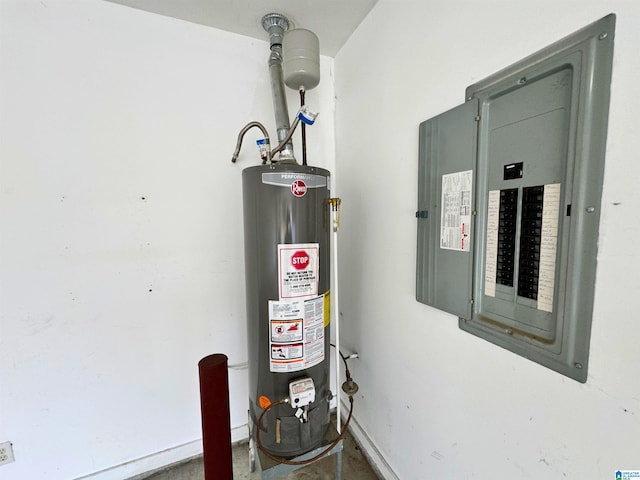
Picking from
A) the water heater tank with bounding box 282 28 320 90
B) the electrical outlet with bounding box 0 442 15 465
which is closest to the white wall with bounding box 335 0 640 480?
the water heater tank with bounding box 282 28 320 90

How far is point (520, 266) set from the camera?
0.69 meters

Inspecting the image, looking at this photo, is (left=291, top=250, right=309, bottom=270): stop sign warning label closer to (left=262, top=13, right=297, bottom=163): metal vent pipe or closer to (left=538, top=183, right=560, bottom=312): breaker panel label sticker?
(left=262, top=13, right=297, bottom=163): metal vent pipe

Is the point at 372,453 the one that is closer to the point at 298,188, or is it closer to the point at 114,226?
the point at 298,188

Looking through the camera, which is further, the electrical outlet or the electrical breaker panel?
the electrical outlet

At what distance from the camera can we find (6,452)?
1.12 m

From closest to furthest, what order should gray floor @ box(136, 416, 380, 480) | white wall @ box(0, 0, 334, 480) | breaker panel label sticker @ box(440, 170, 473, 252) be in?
breaker panel label sticker @ box(440, 170, 473, 252) → white wall @ box(0, 0, 334, 480) → gray floor @ box(136, 416, 380, 480)

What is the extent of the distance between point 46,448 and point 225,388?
3.18 ft

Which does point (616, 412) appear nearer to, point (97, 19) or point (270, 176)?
point (270, 176)

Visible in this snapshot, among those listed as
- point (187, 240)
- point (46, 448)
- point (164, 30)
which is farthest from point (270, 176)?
point (46, 448)

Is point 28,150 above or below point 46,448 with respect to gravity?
above

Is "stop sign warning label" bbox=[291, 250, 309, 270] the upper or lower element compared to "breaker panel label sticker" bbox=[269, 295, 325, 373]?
upper

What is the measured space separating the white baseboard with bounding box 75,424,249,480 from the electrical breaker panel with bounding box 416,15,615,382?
1487 mm

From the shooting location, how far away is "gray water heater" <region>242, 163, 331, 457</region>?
93 centimetres

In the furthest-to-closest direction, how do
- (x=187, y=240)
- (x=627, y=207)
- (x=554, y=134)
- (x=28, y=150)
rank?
(x=187, y=240)
(x=28, y=150)
(x=554, y=134)
(x=627, y=207)
